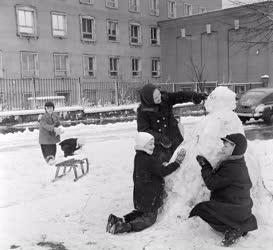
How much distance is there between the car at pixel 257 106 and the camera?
18781mm

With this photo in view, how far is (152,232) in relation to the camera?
5.05m

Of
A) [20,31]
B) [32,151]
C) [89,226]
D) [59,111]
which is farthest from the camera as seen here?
[20,31]

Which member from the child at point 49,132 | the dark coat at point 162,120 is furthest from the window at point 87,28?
the dark coat at point 162,120

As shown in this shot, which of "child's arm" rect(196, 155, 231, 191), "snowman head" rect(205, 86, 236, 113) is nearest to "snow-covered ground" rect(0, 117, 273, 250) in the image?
"child's arm" rect(196, 155, 231, 191)

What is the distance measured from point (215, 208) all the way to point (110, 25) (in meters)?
32.3

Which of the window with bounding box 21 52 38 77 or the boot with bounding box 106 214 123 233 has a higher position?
the window with bounding box 21 52 38 77

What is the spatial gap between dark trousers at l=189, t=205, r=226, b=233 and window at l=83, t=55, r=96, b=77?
29138 millimetres

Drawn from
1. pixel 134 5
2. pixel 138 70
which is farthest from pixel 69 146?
pixel 134 5

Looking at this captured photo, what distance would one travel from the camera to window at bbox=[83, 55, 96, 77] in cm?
3321

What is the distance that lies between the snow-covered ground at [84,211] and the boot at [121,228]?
7 centimetres

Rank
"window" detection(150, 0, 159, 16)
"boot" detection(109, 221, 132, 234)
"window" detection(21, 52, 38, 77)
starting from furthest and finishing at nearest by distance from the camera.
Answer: "window" detection(150, 0, 159, 16) < "window" detection(21, 52, 38, 77) < "boot" detection(109, 221, 132, 234)

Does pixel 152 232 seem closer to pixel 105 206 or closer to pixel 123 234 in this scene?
pixel 123 234

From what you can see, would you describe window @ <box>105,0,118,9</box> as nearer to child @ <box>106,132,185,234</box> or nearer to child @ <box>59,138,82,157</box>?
child @ <box>59,138,82,157</box>

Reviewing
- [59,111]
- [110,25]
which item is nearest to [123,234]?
[59,111]
